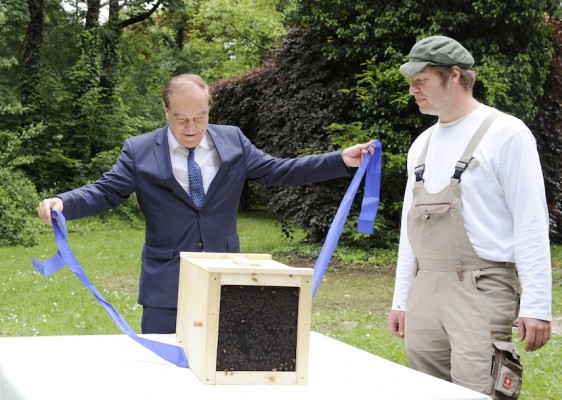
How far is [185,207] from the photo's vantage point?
11.7 feet

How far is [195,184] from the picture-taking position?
3.59 metres

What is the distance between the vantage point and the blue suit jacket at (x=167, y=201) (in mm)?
3562

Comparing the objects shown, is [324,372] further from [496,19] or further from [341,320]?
[496,19]

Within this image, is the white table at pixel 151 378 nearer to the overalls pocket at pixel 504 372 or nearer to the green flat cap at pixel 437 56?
the overalls pocket at pixel 504 372

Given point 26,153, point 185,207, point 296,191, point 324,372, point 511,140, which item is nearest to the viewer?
point 324,372

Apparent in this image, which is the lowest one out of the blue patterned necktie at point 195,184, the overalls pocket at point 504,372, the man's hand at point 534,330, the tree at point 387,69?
the overalls pocket at point 504,372

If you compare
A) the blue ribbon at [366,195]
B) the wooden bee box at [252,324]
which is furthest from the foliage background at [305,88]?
the wooden bee box at [252,324]

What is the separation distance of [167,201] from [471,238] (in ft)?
4.07

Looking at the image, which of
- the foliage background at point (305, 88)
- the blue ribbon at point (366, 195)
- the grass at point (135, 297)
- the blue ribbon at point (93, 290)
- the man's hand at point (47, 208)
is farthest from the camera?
the foliage background at point (305, 88)

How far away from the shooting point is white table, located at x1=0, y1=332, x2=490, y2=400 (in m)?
2.55

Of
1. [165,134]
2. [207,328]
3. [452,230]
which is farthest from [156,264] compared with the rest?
[452,230]

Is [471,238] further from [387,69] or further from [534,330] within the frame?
[387,69]

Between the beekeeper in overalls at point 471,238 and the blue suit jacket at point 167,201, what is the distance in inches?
19.8

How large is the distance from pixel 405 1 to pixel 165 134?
1052 centimetres
